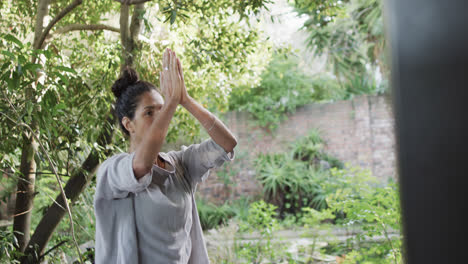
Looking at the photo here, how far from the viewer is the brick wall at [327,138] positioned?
5488mm

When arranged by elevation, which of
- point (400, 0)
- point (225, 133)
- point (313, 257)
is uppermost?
point (400, 0)

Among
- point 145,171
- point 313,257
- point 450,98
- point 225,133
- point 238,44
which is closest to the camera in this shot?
point 450,98

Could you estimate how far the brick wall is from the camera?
5.49 meters

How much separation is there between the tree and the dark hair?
0.30 metres

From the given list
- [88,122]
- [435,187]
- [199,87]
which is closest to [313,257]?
[199,87]

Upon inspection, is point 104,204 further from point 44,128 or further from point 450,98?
point 450,98

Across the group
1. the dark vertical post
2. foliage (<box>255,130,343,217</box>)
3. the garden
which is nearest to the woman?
the garden

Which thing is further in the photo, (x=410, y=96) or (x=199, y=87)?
(x=199, y=87)

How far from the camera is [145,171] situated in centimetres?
103

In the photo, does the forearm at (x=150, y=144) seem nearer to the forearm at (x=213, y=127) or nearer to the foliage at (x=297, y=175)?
the forearm at (x=213, y=127)

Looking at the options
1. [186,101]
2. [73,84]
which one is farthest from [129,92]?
[73,84]

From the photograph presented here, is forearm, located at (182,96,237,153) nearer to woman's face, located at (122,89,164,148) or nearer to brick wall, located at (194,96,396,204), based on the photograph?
woman's face, located at (122,89,164,148)

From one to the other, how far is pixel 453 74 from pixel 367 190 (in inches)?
116

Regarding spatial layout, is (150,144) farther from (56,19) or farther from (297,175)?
(297,175)
